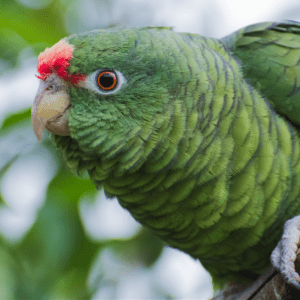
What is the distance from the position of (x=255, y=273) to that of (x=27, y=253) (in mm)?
1319

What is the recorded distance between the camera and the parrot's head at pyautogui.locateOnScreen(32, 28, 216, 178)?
128 cm

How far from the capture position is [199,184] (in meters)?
1.34

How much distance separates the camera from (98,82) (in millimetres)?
1302

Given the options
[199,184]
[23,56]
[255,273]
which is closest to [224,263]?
[255,273]

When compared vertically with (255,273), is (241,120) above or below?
above

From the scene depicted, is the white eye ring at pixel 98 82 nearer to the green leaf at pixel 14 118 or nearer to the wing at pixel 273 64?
the wing at pixel 273 64

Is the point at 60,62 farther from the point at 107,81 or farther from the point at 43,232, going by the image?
the point at 43,232

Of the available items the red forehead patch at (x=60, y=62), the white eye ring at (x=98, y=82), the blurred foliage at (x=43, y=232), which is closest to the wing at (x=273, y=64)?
the white eye ring at (x=98, y=82)

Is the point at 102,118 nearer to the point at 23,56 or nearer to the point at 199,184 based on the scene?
the point at 199,184

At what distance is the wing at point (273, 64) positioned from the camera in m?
1.47

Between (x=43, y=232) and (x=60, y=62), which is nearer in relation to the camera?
(x=60, y=62)

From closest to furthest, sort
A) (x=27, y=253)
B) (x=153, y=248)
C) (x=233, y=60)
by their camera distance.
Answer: (x=233, y=60)
(x=27, y=253)
(x=153, y=248)

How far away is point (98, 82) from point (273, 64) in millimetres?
733

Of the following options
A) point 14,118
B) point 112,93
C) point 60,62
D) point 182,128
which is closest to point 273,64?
point 182,128
